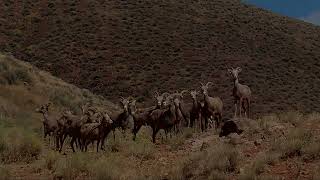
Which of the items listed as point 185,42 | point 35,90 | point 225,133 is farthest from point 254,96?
point 225,133

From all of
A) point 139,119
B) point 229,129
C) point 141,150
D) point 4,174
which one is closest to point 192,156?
point 141,150

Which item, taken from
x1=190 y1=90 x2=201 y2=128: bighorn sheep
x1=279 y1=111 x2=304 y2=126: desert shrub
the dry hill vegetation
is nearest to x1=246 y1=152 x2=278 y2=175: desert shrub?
the dry hill vegetation

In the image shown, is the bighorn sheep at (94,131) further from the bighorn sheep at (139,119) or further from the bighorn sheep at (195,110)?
the bighorn sheep at (195,110)

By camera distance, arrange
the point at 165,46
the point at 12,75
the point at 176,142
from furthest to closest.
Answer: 1. the point at 165,46
2. the point at 12,75
3. the point at 176,142

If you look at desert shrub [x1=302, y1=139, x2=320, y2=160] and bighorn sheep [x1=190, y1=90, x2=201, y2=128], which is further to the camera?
bighorn sheep [x1=190, y1=90, x2=201, y2=128]

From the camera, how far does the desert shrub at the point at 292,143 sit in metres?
15.2

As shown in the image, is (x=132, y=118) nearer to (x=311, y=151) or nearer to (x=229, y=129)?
(x=229, y=129)

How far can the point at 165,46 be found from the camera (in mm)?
69375

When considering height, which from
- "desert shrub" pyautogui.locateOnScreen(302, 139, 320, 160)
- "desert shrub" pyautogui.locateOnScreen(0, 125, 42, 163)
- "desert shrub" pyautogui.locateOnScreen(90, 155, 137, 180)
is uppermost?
"desert shrub" pyautogui.locateOnScreen(302, 139, 320, 160)

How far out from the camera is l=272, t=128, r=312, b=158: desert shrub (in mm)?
15246

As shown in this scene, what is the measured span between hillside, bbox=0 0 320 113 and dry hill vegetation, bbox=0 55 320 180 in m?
31.9

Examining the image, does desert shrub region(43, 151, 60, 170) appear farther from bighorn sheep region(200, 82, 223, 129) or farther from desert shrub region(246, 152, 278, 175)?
bighorn sheep region(200, 82, 223, 129)

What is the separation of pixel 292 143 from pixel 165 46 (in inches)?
2143

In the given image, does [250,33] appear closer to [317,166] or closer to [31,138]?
[31,138]
